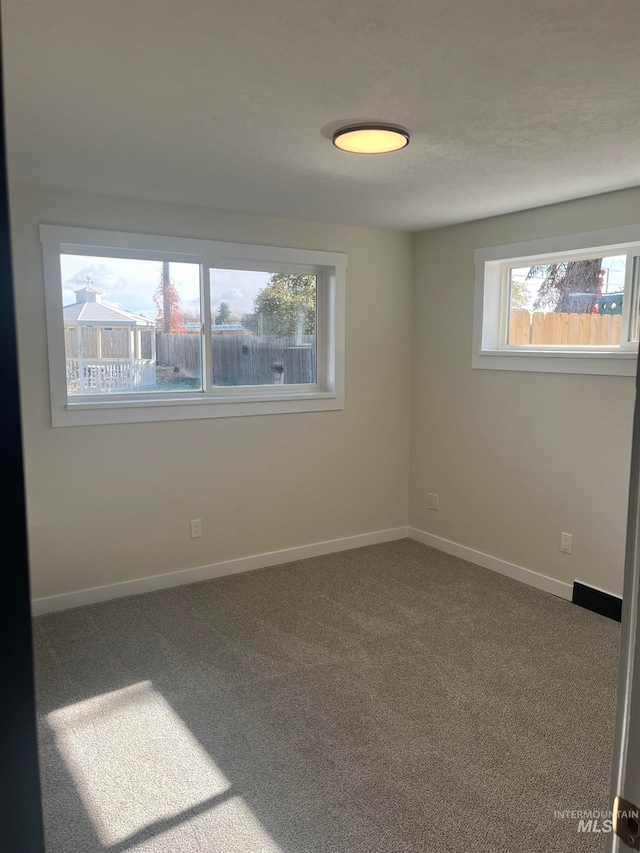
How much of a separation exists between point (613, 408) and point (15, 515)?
11.5ft

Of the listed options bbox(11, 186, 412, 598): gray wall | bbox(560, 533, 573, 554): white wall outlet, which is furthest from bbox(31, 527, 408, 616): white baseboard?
bbox(560, 533, 573, 554): white wall outlet

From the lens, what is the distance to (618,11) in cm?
149

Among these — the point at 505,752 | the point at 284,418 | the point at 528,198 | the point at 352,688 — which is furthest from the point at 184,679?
the point at 528,198

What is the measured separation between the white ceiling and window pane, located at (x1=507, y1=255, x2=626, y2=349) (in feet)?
1.76

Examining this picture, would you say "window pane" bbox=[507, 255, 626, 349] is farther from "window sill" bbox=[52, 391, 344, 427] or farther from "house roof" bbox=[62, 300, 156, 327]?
"house roof" bbox=[62, 300, 156, 327]

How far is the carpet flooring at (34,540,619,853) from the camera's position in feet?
6.56

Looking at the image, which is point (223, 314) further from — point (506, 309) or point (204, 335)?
point (506, 309)

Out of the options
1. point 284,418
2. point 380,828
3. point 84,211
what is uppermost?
point 84,211

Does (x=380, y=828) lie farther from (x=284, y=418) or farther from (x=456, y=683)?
(x=284, y=418)

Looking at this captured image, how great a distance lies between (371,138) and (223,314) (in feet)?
6.49

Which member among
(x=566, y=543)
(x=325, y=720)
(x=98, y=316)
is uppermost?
(x=98, y=316)

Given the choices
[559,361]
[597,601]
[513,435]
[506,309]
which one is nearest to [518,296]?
[506,309]

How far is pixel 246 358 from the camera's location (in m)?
4.25

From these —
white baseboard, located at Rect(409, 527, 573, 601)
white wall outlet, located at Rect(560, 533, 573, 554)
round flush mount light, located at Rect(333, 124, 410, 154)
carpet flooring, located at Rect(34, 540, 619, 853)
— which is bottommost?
carpet flooring, located at Rect(34, 540, 619, 853)
